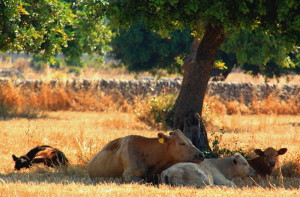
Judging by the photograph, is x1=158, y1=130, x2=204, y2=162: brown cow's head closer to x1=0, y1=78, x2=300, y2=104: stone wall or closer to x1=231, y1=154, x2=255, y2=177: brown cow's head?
x1=231, y1=154, x2=255, y2=177: brown cow's head

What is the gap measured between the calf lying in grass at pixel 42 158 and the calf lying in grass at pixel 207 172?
3288 millimetres

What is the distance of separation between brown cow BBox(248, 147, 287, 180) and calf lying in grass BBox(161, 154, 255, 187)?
64 centimetres

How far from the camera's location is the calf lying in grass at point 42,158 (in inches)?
478

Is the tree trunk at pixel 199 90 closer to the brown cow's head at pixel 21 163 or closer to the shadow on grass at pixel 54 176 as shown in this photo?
the shadow on grass at pixel 54 176

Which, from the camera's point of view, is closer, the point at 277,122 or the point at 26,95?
the point at 277,122

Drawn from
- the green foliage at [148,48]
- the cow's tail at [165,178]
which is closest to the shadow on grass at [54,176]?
the cow's tail at [165,178]

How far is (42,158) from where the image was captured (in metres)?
12.5

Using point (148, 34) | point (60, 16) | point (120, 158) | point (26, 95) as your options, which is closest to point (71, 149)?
point (60, 16)

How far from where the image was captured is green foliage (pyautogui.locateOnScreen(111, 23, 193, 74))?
115 ft

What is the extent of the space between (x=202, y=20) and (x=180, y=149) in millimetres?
2845

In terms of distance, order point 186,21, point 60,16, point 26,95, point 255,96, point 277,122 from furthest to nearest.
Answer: point 255,96 → point 26,95 → point 277,122 → point 60,16 → point 186,21

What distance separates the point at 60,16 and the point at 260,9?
6.00 meters

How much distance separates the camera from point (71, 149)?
1477 cm

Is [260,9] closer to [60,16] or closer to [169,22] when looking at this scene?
[169,22]
